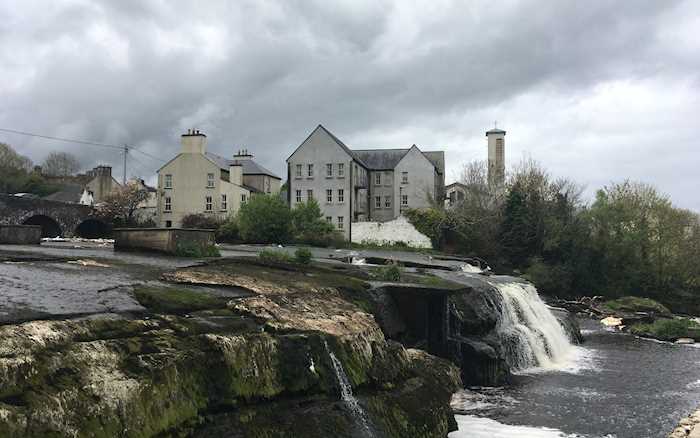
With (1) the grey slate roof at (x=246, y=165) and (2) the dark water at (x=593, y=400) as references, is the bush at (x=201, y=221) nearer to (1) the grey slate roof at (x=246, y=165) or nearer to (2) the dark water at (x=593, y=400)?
(1) the grey slate roof at (x=246, y=165)

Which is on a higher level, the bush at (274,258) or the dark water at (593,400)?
the bush at (274,258)

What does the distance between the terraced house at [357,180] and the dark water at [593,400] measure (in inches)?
1688

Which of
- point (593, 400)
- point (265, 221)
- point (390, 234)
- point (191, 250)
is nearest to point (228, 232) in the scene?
point (265, 221)

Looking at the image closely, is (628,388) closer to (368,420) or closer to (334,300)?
(334,300)

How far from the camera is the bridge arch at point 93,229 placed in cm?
6150

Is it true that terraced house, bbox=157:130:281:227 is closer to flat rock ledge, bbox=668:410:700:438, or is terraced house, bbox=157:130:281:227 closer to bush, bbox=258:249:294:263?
bush, bbox=258:249:294:263

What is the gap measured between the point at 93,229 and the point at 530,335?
52.1 metres

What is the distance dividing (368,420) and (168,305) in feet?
14.0

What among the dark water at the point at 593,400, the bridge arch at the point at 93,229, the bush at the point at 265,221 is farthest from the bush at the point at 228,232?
the dark water at the point at 593,400

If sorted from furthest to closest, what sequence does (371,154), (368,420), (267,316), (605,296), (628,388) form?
(371,154) < (605,296) < (628,388) < (267,316) < (368,420)

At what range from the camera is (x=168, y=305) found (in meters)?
11.3

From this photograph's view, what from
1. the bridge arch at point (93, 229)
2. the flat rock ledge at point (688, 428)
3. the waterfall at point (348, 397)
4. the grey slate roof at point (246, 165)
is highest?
the grey slate roof at point (246, 165)

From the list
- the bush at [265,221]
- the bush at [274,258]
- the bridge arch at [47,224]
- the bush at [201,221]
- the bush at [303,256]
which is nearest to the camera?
the bush at [274,258]

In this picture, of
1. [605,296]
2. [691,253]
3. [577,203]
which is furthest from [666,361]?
[577,203]
